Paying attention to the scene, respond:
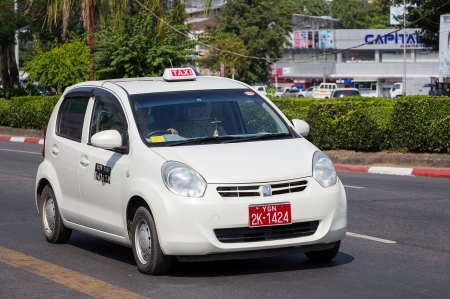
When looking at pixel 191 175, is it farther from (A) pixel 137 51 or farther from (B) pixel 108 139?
(A) pixel 137 51

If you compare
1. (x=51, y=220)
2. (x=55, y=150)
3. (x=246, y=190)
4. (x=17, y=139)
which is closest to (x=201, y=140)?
(x=246, y=190)

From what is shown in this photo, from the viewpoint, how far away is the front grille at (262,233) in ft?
23.0

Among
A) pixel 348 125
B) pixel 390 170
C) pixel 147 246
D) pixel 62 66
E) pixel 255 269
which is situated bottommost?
pixel 390 170

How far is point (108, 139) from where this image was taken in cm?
763

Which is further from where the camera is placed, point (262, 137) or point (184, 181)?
point (262, 137)

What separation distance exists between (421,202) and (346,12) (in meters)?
122

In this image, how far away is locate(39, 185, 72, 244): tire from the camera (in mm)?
9047

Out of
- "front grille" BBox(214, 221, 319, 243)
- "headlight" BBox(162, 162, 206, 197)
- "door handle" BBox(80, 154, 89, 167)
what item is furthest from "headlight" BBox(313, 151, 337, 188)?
"door handle" BBox(80, 154, 89, 167)

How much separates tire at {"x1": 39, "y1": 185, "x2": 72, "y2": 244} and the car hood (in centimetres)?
208

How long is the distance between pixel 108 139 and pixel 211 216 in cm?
128

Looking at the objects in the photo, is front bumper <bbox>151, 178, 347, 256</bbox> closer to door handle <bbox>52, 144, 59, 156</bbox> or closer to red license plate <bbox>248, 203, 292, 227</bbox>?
red license plate <bbox>248, 203, 292, 227</bbox>

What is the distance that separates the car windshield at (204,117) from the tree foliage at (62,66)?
24743 millimetres

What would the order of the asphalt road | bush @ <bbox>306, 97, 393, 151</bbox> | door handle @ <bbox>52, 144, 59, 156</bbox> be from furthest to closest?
bush @ <bbox>306, 97, 393, 151</bbox> → door handle @ <bbox>52, 144, 59, 156</bbox> → the asphalt road

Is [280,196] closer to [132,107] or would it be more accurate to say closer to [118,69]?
[132,107]
